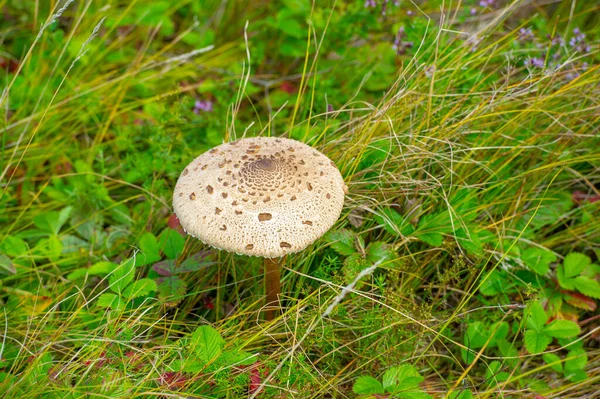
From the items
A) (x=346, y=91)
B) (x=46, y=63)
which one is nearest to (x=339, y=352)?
(x=346, y=91)

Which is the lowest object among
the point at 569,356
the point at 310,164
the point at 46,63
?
the point at 569,356

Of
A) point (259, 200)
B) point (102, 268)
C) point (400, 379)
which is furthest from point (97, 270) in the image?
point (400, 379)

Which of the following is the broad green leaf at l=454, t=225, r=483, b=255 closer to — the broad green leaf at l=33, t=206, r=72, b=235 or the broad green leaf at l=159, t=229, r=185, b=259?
the broad green leaf at l=159, t=229, r=185, b=259

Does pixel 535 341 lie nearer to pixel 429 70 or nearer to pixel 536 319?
pixel 536 319

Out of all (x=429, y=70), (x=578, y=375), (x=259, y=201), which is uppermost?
(x=429, y=70)

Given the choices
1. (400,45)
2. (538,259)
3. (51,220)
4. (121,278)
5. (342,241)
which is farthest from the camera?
(400,45)

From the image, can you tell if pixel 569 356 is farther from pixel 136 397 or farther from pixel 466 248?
pixel 136 397

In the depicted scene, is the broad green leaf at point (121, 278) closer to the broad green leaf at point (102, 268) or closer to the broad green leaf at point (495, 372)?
the broad green leaf at point (102, 268)
